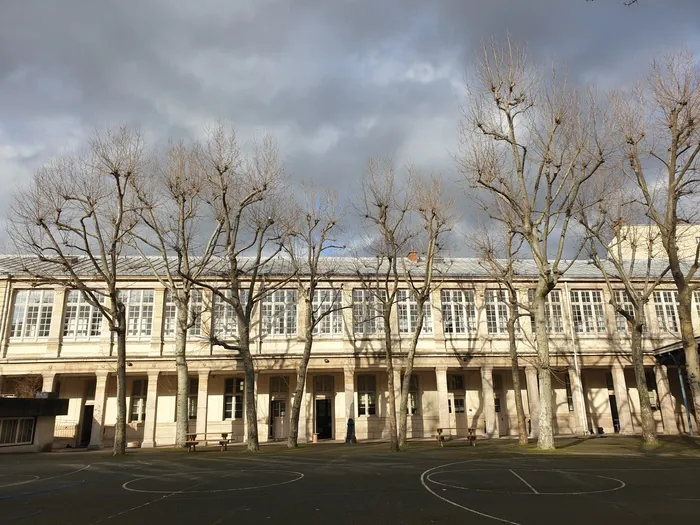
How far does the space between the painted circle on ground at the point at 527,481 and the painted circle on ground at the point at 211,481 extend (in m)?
3.91

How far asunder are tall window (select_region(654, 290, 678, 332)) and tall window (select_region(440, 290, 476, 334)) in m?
11.9

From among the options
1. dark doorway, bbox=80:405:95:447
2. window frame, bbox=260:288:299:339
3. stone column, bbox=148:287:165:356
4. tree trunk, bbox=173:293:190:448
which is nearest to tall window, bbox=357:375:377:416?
window frame, bbox=260:288:299:339

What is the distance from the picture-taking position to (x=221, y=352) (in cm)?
3031

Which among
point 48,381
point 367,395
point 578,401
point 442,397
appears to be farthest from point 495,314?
point 48,381

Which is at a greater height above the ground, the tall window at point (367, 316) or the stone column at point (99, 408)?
the tall window at point (367, 316)

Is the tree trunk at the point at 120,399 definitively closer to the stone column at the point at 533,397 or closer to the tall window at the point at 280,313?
the tall window at the point at 280,313

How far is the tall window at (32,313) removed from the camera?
A: 2994 cm

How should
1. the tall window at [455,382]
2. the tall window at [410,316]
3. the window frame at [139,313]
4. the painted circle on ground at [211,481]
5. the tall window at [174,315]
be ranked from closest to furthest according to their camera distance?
1. the painted circle on ground at [211,481]
2. the window frame at [139,313]
3. the tall window at [174,315]
4. the tall window at [410,316]
5. the tall window at [455,382]

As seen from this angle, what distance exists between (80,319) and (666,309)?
3654 cm

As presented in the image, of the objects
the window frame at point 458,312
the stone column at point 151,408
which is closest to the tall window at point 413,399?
the window frame at point 458,312

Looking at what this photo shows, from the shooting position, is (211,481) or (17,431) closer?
(211,481)

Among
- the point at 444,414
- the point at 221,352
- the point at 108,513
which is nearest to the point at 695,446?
the point at 444,414

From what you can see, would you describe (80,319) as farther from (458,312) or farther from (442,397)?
(458,312)

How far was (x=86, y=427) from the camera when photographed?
1225 inches
